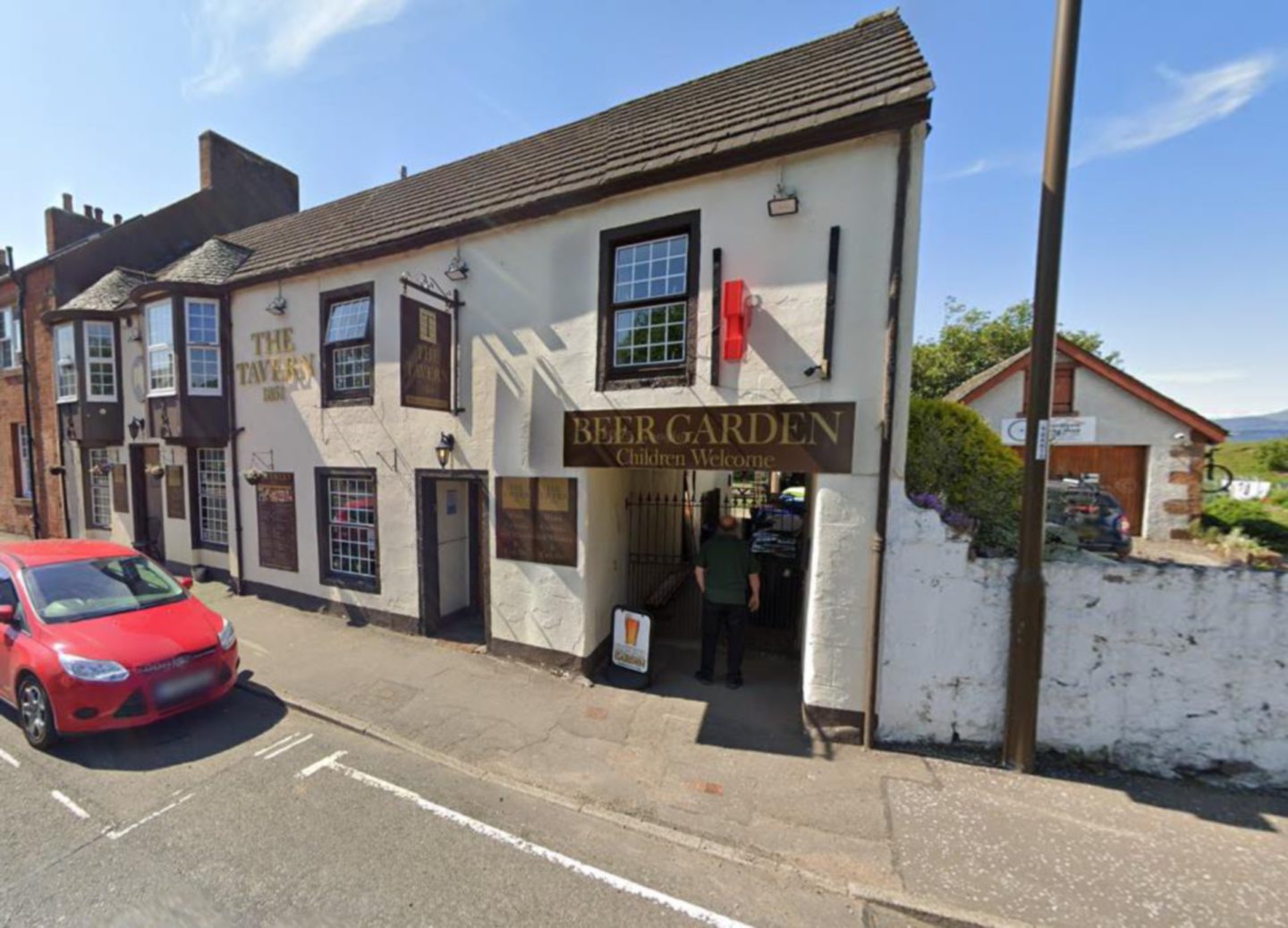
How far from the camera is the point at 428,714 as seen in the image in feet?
17.7

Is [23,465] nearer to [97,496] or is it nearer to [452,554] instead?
[97,496]

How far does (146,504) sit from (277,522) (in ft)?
19.4

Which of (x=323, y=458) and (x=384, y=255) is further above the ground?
(x=384, y=255)

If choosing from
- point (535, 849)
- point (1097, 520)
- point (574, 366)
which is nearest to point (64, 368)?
point (574, 366)

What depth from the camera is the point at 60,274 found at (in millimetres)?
12148

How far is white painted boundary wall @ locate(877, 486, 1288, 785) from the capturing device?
414cm

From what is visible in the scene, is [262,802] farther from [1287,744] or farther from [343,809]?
[1287,744]

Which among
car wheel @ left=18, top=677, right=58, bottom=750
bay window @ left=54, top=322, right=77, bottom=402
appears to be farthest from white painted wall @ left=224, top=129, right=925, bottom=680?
bay window @ left=54, top=322, right=77, bottom=402

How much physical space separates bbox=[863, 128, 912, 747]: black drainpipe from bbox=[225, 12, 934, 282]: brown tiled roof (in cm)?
67

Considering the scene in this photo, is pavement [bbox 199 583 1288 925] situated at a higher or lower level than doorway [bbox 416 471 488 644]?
lower

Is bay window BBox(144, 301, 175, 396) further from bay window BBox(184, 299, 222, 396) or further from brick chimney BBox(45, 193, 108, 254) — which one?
brick chimney BBox(45, 193, 108, 254)

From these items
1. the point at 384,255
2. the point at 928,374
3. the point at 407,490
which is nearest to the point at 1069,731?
the point at 407,490

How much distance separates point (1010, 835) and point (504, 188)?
29.4 ft

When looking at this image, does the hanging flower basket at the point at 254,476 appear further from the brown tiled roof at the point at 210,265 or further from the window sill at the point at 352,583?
the brown tiled roof at the point at 210,265
